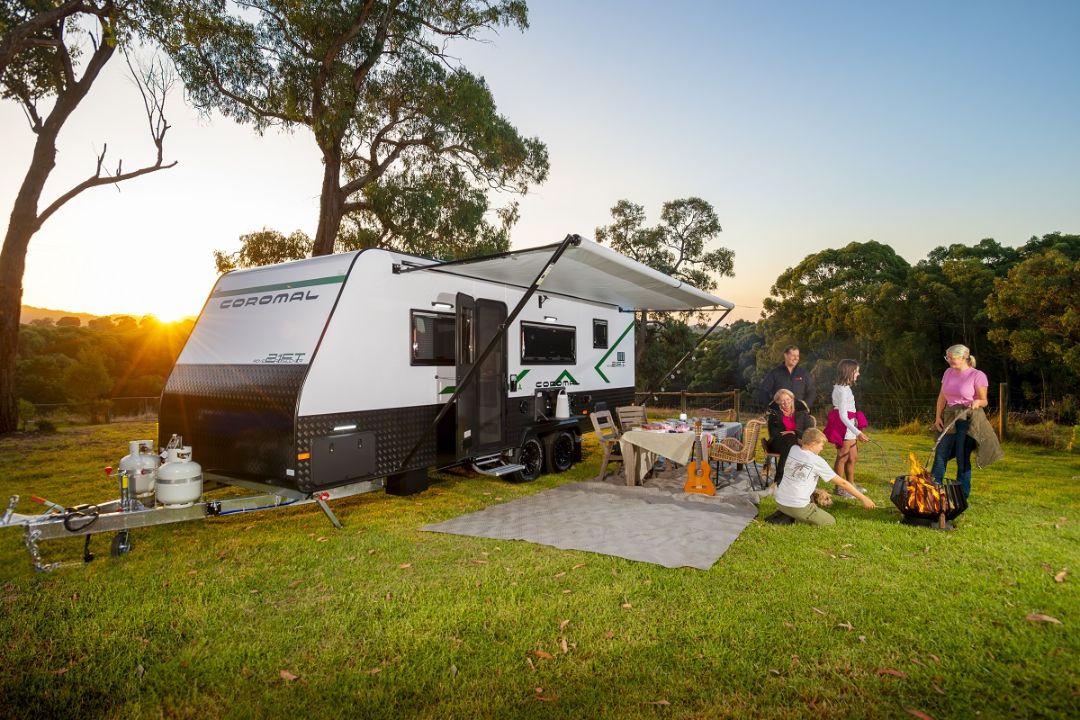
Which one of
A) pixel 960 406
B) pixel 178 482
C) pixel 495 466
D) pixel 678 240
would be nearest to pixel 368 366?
pixel 178 482

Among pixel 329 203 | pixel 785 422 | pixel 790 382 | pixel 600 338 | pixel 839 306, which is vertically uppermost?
pixel 329 203

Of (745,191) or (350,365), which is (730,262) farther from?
(350,365)

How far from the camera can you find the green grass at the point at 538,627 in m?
2.52

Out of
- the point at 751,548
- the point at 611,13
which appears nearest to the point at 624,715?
the point at 751,548

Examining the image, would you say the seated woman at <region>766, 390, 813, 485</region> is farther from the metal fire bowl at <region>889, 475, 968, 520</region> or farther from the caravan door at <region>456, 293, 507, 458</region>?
the caravan door at <region>456, 293, 507, 458</region>

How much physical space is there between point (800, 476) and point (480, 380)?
340cm

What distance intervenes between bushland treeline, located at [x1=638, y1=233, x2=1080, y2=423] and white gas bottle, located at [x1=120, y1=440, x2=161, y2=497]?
284 inches

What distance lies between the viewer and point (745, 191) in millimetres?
12680

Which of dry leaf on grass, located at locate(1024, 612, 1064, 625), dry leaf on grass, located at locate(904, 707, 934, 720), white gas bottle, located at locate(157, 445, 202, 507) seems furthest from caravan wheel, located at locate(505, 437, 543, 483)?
dry leaf on grass, located at locate(904, 707, 934, 720)

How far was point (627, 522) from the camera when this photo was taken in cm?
Result: 533

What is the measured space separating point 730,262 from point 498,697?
2122cm

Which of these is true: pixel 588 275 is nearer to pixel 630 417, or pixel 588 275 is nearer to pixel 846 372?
pixel 630 417

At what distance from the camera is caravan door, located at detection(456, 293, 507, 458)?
6.11m

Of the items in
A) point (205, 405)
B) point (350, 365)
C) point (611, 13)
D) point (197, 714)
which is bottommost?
point (197, 714)
